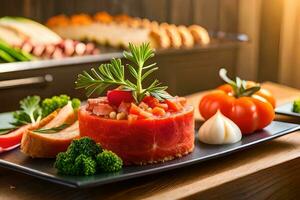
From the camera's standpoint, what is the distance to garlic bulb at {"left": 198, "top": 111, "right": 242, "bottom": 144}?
6.32ft

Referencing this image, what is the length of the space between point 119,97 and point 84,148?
21cm

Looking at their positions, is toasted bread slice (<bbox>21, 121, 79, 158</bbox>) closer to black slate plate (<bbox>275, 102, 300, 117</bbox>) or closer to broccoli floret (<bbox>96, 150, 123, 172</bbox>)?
broccoli floret (<bbox>96, 150, 123, 172</bbox>)

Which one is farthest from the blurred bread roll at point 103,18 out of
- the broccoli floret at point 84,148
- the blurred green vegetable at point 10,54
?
the broccoli floret at point 84,148

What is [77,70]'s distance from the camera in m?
3.15

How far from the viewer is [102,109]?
5.74 ft

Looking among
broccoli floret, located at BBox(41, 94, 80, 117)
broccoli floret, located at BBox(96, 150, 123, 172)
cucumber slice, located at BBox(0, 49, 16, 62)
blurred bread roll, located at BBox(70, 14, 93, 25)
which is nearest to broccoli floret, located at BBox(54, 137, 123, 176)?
broccoli floret, located at BBox(96, 150, 123, 172)

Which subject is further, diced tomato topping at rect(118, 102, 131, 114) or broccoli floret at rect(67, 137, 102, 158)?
diced tomato topping at rect(118, 102, 131, 114)

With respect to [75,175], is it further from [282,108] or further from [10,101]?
[10,101]

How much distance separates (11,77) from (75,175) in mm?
1458

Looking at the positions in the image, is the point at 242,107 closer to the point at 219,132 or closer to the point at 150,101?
the point at 219,132

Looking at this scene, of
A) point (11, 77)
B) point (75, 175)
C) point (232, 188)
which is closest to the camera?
point (75, 175)

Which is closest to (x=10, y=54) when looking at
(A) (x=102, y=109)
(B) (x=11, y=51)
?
(B) (x=11, y=51)

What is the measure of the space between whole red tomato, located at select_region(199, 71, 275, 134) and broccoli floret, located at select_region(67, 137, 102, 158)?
59 centimetres

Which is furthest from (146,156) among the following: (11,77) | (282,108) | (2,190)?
(11,77)
